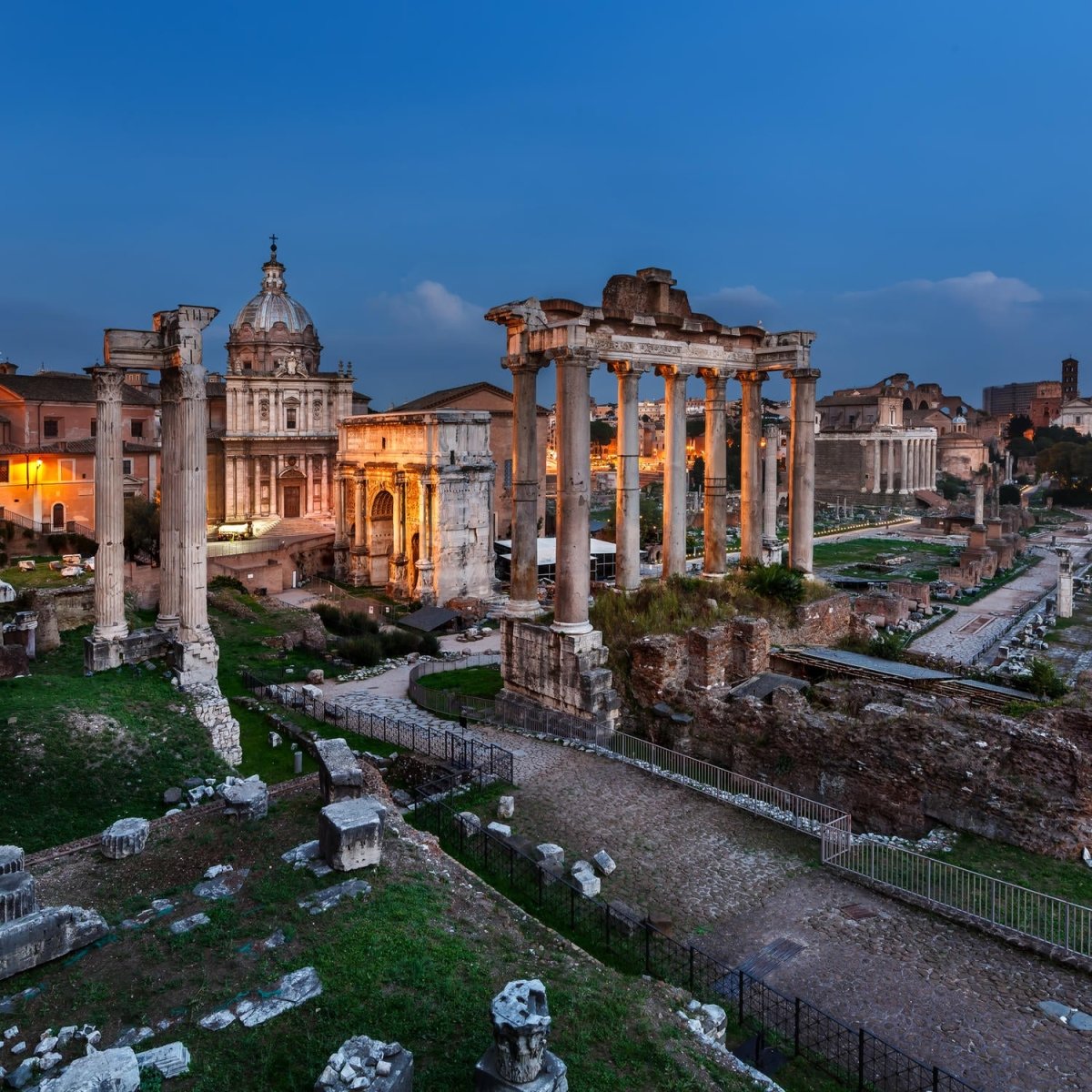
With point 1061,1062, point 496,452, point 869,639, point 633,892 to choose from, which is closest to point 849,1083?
point 1061,1062

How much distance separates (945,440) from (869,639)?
116051 millimetres

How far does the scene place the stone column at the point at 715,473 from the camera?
20.0m

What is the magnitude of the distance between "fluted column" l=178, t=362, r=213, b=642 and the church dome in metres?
37.1

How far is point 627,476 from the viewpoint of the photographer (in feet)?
60.3

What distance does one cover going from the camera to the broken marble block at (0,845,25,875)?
8185mm

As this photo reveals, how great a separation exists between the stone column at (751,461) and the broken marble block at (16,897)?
16557 mm

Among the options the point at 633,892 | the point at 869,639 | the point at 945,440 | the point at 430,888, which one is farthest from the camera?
the point at 945,440

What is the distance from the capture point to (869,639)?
20.4 meters

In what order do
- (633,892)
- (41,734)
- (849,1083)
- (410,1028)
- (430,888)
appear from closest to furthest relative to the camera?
(410,1028) < (849,1083) < (430,888) < (633,892) < (41,734)

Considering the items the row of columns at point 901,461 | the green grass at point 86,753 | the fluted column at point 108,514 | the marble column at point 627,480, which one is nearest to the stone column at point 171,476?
the fluted column at point 108,514

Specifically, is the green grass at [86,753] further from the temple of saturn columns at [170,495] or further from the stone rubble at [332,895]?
the stone rubble at [332,895]

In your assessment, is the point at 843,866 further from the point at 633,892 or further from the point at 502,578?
the point at 502,578

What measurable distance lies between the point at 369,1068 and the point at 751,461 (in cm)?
1725

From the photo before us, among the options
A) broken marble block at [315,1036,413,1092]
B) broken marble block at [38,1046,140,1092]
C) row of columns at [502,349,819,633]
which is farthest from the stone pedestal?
broken marble block at [38,1046,140,1092]
